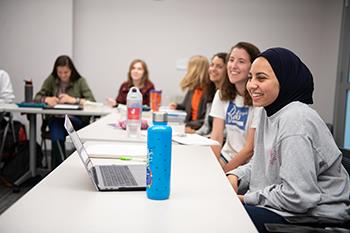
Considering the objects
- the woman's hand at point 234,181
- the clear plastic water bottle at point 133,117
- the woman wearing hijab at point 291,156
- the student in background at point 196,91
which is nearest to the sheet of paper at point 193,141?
the clear plastic water bottle at point 133,117

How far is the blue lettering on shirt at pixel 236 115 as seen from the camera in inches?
96.0

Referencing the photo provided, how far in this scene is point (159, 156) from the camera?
113 cm

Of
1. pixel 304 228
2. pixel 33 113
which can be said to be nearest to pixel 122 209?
pixel 304 228

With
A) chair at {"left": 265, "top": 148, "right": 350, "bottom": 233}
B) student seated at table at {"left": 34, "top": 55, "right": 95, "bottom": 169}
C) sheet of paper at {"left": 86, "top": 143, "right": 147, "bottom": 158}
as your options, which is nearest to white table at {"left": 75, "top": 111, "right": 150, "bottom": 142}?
sheet of paper at {"left": 86, "top": 143, "right": 147, "bottom": 158}

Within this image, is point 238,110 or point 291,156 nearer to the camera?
point 291,156

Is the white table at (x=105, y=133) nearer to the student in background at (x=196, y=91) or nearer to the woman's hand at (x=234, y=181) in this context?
the woman's hand at (x=234, y=181)

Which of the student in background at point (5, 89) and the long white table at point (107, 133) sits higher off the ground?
the student in background at point (5, 89)

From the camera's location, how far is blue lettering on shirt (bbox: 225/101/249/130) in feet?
8.00

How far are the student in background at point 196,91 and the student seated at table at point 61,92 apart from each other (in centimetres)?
111

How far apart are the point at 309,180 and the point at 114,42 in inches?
Answer: 184

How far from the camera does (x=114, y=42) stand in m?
5.64

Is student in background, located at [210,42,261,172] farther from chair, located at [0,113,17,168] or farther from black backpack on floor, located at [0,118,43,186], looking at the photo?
chair, located at [0,113,17,168]

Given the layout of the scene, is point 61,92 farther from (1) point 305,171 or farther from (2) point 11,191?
(1) point 305,171

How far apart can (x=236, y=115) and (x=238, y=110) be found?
0.11 ft
